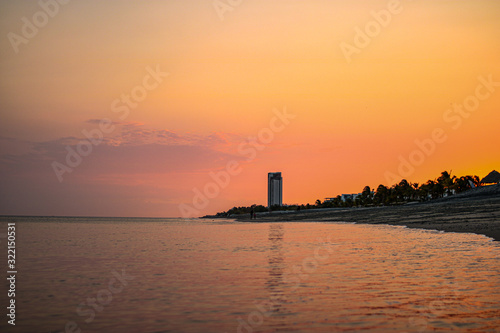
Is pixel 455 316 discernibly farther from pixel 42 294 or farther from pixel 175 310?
pixel 42 294

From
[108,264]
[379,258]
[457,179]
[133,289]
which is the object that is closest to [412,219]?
[379,258]

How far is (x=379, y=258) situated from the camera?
2541 centimetres

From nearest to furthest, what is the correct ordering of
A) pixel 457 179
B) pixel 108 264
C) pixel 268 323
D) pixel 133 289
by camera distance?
1. pixel 268 323
2. pixel 133 289
3. pixel 108 264
4. pixel 457 179

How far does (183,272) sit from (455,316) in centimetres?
1271

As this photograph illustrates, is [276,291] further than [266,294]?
Yes

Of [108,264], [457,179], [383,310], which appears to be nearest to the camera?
[383,310]

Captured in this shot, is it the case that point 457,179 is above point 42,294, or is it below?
above

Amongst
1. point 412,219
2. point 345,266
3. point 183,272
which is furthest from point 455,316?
point 412,219

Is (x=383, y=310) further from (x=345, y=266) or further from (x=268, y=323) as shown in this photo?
(x=345, y=266)

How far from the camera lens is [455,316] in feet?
39.8

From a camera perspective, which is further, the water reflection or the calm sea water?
the water reflection

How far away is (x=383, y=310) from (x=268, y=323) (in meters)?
3.52

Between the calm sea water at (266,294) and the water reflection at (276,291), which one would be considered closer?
the calm sea water at (266,294)

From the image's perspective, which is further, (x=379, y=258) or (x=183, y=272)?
(x=379, y=258)
